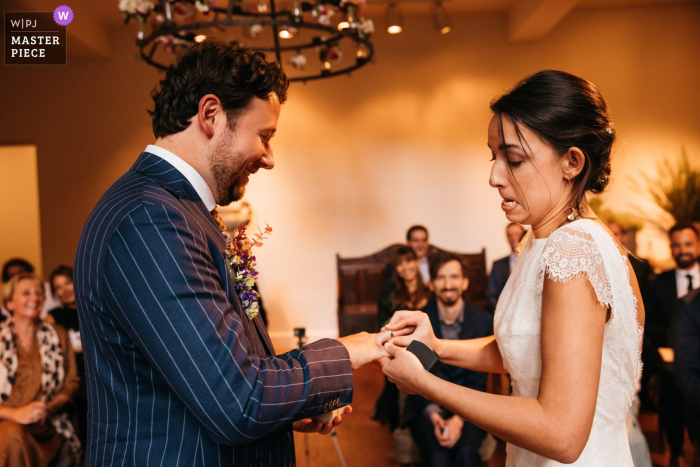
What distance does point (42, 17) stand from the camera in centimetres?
525

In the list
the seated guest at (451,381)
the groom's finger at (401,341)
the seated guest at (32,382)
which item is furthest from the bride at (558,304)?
the seated guest at (32,382)

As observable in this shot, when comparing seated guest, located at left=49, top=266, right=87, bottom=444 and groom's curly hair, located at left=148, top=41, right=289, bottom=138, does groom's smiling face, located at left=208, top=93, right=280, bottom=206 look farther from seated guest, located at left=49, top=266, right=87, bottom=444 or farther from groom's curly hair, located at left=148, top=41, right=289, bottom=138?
seated guest, located at left=49, top=266, right=87, bottom=444

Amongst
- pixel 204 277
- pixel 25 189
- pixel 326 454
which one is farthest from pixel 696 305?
pixel 25 189

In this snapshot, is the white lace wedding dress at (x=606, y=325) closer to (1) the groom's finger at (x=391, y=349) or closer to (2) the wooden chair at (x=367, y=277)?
(1) the groom's finger at (x=391, y=349)

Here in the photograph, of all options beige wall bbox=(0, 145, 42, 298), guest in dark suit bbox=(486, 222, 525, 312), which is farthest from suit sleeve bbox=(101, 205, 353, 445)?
beige wall bbox=(0, 145, 42, 298)

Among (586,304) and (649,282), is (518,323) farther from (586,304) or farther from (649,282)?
(649,282)

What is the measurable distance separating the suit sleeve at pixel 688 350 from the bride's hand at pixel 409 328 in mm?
2198

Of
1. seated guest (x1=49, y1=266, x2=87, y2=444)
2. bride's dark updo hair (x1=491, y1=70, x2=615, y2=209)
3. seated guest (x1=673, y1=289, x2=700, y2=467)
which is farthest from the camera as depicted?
seated guest (x1=49, y1=266, x2=87, y2=444)

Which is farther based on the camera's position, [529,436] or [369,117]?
[369,117]

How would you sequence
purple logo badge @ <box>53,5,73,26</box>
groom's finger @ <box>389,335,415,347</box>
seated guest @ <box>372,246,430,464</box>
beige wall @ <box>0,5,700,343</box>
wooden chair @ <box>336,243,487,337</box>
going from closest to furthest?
groom's finger @ <box>389,335,415,347</box>
seated guest @ <box>372,246,430,464</box>
purple logo badge @ <box>53,5,73,26</box>
wooden chair @ <box>336,243,487,337</box>
beige wall @ <box>0,5,700,343</box>

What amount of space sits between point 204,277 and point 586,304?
2.65 ft

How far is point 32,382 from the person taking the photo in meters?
3.23

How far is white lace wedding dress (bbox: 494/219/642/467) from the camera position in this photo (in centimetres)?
115

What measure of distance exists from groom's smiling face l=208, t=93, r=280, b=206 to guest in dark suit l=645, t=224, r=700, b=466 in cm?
360
